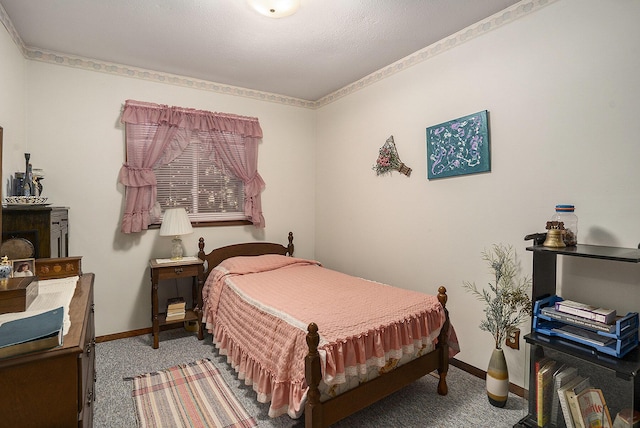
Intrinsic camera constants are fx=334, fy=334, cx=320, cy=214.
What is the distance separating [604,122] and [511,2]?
107 centimetres

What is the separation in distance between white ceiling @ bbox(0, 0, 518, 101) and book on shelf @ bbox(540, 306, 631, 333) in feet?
6.91

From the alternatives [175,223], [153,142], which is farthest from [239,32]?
[175,223]

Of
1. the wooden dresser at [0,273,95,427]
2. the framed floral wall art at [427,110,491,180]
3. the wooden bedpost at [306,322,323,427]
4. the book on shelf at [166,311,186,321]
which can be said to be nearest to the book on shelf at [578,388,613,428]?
the wooden bedpost at [306,322,323,427]

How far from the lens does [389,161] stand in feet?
11.3

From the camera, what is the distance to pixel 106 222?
132 inches

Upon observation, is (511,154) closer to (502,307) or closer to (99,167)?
(502,307)

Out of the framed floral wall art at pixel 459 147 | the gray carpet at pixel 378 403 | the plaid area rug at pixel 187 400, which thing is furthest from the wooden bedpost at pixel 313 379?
the framed floral wall art at pixel 459 147

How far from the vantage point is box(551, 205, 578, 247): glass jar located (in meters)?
1.99

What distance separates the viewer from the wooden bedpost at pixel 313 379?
1.77 m

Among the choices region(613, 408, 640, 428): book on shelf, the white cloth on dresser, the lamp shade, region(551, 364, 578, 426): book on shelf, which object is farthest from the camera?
the lamp shade

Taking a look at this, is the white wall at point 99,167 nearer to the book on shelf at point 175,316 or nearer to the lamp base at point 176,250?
the lamp base at point 176,250

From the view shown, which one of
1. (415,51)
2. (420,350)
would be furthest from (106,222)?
(415,51)

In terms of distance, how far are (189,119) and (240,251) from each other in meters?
1.60

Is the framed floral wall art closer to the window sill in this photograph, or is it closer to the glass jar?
the glass jar
